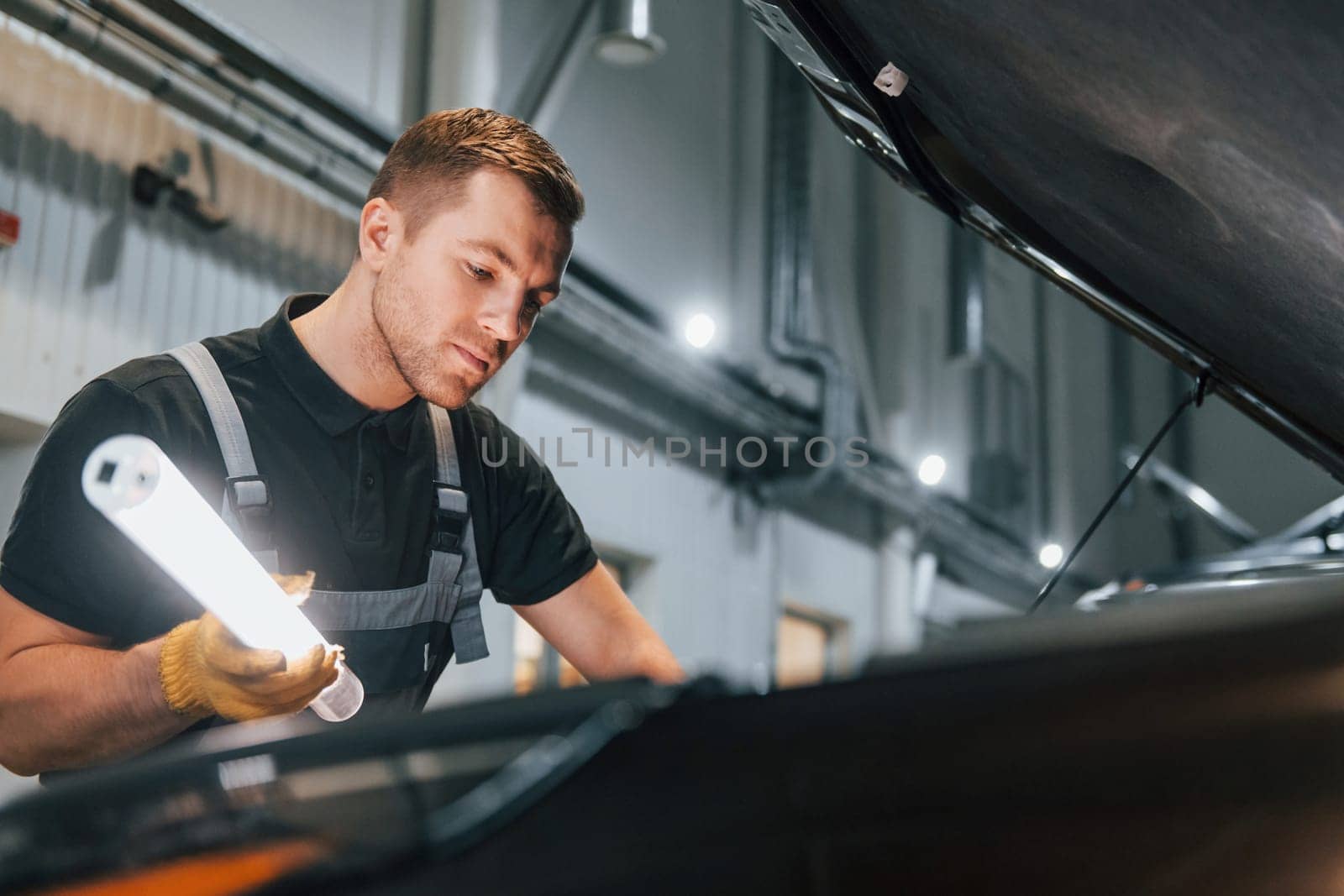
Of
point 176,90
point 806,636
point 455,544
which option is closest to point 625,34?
point 176,90

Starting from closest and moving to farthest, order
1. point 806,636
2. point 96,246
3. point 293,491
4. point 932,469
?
point 293,491, point 96,246, point 806,636, point 932,469

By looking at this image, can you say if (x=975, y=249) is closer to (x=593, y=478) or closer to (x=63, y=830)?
(x=593, y=478)

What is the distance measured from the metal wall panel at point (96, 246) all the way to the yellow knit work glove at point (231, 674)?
1477 millimetres

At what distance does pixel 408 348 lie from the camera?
3.82ft

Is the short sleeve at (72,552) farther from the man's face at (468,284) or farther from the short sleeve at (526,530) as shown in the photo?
the short sleeve at (526,530)

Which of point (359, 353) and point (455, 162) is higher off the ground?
point (455, 162)

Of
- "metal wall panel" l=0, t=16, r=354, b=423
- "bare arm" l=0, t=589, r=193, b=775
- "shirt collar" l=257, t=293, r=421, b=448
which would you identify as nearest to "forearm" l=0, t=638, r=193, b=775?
"bare arm" l=0, t=589, r=193, b=775

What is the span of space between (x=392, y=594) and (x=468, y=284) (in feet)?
0.96

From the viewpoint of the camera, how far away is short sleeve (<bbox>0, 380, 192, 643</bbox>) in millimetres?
975

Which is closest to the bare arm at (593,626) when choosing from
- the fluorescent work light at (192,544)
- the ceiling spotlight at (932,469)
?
the fluorescent work light at (192,544)

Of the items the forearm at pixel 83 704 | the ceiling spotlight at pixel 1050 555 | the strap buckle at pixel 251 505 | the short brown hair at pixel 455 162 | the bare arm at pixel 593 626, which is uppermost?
the ceiling spotlight at pixel 1050 555

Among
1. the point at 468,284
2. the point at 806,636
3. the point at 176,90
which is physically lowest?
the point at 468,284

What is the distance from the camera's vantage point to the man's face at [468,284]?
1.13 meters

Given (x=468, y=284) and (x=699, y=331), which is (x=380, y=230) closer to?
(x=468, y=284)
